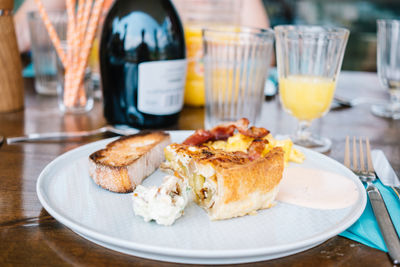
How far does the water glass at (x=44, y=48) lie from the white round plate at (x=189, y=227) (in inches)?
33.5

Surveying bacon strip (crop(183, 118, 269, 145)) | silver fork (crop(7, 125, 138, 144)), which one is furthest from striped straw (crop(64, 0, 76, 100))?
bacon strip (crop(183, 118, 269, 145))

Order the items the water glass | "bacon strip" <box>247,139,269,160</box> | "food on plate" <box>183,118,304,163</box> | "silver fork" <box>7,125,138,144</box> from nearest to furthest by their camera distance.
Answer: "bacon strip" <box>247,139,269,160</box>
"food on plate" <box>183,118,304,163</box>
"silver fork" <box>7,125,138,144</box>
the water glass

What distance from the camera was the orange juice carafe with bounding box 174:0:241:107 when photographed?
4.65ft

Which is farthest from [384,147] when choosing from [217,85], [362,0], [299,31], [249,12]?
[362,0]

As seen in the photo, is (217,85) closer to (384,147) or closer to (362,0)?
(384,147)

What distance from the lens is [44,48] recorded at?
154cm

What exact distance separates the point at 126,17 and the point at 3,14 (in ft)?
1.31

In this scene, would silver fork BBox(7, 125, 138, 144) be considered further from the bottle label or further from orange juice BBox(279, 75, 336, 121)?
orange juice BBox(279, 75, 336, 121)

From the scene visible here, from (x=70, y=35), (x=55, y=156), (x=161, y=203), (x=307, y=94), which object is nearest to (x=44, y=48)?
(x=70, y=35)

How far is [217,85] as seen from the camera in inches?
50.8

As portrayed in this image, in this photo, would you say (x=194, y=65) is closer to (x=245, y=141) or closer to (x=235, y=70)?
(x=235, y=70)

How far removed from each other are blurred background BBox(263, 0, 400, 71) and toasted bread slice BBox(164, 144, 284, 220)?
3.76m

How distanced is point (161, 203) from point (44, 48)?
3.66ft

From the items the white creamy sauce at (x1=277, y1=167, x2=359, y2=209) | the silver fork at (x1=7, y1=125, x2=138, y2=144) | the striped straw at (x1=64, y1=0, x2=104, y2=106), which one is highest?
the striped straw at (x1=64, y1=0, x2=104, y2=106)
